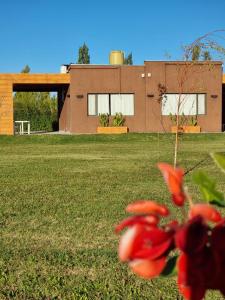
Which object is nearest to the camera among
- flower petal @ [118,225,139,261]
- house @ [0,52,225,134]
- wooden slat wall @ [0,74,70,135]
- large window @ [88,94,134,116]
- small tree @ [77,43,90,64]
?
flower petal @ [118,225,139,261]

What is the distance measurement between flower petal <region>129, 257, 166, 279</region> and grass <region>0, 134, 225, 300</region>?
203 cm

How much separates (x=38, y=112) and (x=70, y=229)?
112ft

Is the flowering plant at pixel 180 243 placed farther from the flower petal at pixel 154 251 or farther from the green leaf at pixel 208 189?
the green leaf at pixel 208 189

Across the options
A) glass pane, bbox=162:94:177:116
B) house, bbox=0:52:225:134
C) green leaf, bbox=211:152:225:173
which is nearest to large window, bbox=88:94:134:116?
house, bbox=0:52:225:134

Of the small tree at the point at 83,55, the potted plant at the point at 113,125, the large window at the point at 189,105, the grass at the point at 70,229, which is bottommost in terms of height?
the grass at the point at 70,229

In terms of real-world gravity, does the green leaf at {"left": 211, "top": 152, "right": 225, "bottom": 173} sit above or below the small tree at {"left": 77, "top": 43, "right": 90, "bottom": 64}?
below

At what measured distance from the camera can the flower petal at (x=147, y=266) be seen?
53 cm

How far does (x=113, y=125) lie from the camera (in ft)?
102

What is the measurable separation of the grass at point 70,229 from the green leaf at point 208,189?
182 centimetres

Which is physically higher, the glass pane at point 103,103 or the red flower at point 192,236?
the glass pane at point 103,103

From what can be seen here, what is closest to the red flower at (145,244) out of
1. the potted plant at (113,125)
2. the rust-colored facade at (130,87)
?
the potted plant at (113,125)

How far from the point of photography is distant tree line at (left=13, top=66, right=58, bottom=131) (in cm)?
3928

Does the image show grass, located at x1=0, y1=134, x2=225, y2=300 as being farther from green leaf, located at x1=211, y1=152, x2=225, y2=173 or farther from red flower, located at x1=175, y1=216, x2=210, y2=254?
red flower, located at x1=175, y1=216, x2=210, y2=254

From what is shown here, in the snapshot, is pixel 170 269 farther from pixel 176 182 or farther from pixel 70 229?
pixel 70 229
